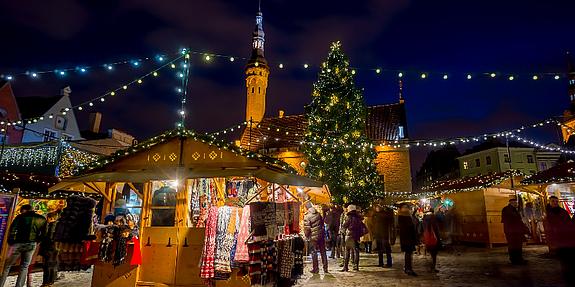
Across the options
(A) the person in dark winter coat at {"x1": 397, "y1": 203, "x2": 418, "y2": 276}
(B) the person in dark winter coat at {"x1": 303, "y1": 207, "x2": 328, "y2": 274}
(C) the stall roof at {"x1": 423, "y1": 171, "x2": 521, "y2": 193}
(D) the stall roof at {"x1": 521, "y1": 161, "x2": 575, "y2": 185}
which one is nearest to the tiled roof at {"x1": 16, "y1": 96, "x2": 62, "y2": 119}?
(B) the person in dark winter coat at {"x1": 303, "y1": 207, "x2": 328, "y2": 274}

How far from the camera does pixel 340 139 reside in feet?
72.8

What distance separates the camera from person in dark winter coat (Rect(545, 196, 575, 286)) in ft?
23.0

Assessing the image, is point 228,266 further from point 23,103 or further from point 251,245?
point 23,103

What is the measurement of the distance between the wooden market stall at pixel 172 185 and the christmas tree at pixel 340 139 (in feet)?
43.4

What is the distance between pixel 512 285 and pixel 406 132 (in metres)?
25.7

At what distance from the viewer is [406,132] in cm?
3219

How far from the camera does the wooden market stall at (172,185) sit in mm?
7539

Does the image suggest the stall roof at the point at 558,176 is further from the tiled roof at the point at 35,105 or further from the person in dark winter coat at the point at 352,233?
the tiled roof at the point at 35,105

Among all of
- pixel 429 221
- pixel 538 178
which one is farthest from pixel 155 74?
pixel 538 178

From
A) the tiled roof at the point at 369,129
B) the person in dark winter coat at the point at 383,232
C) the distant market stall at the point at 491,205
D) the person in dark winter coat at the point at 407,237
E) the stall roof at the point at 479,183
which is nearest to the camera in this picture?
the person in dark winter coat at the point at 407,237

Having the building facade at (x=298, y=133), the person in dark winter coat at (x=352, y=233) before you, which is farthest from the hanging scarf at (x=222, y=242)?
the building facade at (x=298, y=133)

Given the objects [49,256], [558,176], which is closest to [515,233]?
[558,176]

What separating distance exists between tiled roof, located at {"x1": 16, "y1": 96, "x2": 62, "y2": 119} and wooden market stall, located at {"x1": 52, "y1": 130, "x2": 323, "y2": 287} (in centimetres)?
2750

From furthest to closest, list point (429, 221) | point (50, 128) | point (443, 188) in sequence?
point (50, 128)
point (443, 188)
point (429, 221)
